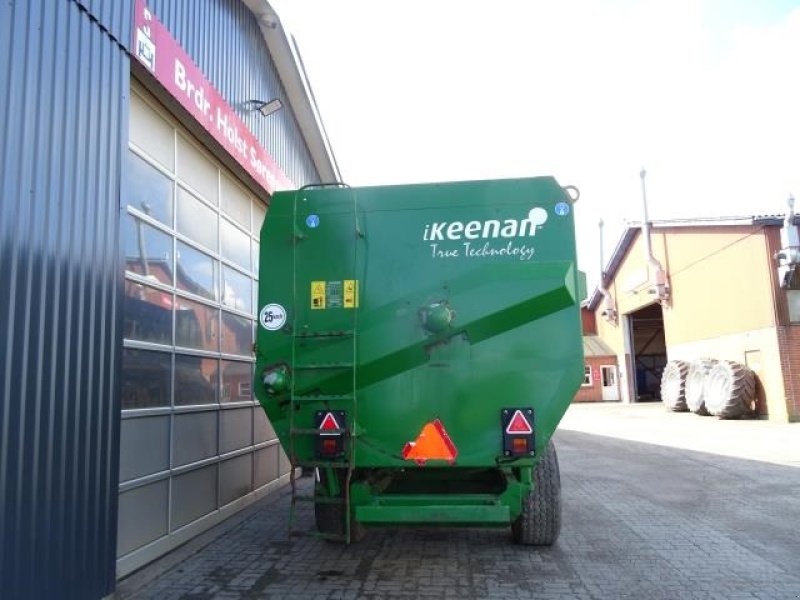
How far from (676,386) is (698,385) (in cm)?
206

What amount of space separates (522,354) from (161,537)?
11.6 ft

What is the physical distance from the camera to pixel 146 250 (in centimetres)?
524

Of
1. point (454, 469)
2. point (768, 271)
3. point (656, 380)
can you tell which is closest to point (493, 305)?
point (454, 469)

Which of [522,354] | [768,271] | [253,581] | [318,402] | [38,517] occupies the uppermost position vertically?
[768,271]

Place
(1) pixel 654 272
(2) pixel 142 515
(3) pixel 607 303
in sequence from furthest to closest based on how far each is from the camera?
(3) pixel 607 303
(1) pixel 654 272
(2) pixel 142 515

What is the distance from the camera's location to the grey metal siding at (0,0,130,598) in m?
3.35

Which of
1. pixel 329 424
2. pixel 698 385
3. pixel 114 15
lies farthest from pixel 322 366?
pixel 698 385

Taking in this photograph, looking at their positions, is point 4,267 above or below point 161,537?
above

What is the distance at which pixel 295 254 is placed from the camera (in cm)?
485

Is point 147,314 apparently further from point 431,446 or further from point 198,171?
point 431,446

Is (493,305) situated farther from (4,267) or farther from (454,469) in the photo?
(4,267)

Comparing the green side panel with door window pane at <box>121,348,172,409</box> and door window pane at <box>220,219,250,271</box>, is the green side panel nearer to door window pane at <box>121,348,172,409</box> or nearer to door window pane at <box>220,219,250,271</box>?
door window pane at <box>121,348,172,409</box>

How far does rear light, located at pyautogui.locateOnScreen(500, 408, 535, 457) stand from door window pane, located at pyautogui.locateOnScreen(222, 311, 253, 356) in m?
3.82

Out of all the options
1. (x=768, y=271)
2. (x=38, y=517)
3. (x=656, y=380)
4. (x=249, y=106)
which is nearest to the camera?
(x=38, y=517)
